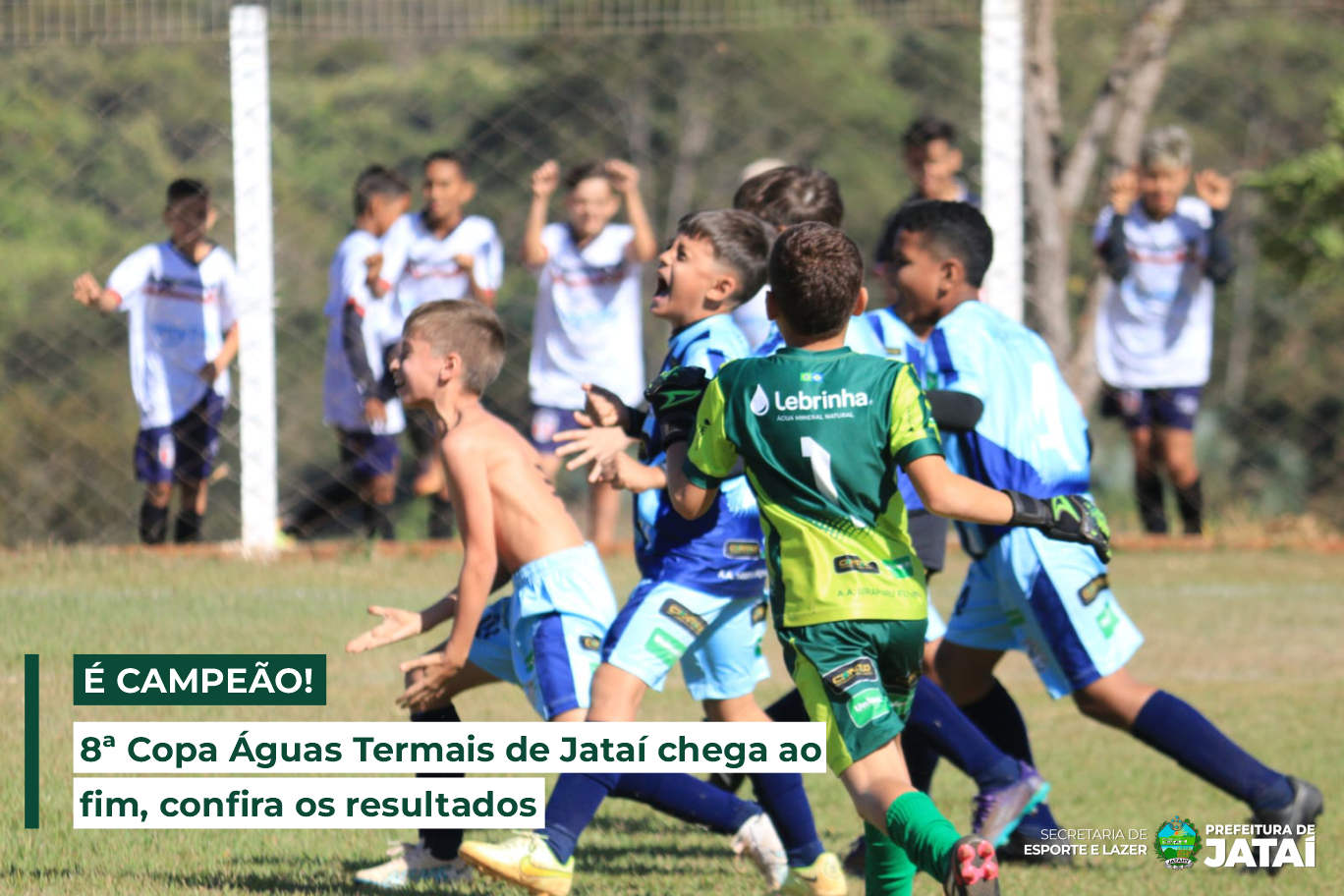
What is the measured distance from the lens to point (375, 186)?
9023 mm

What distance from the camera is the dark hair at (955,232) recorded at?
172 inches

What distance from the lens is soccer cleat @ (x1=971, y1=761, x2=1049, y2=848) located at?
432 centimetres

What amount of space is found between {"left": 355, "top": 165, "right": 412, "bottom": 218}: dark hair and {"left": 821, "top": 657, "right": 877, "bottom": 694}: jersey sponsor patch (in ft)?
20.3

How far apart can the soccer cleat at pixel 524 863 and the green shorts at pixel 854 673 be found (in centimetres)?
69

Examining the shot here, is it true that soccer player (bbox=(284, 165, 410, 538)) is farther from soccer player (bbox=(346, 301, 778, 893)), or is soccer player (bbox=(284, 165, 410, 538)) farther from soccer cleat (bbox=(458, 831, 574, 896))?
soccer cleat (bbox=(458, 831, 574, 896))

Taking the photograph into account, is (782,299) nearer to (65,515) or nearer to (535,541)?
(535,541)

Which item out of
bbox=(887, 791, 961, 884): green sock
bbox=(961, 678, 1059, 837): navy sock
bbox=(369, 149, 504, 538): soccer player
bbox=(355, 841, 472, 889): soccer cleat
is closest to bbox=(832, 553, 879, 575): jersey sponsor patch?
bbox=(887, 791, 961, 884): green sock

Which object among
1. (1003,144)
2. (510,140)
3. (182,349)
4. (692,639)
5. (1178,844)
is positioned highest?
(510,140)

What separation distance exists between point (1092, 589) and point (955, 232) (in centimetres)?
97

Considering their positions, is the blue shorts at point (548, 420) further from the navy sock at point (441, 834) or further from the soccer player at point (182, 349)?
the navy sock at point (441, 834)

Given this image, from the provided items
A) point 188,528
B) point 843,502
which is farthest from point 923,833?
point 188,528

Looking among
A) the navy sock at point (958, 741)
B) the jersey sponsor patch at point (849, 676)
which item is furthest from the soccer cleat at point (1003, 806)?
the jersey sponsor patch at point (849, 676)

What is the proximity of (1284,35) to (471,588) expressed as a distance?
3417 cm

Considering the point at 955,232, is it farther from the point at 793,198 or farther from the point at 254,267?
the point at 254,267
